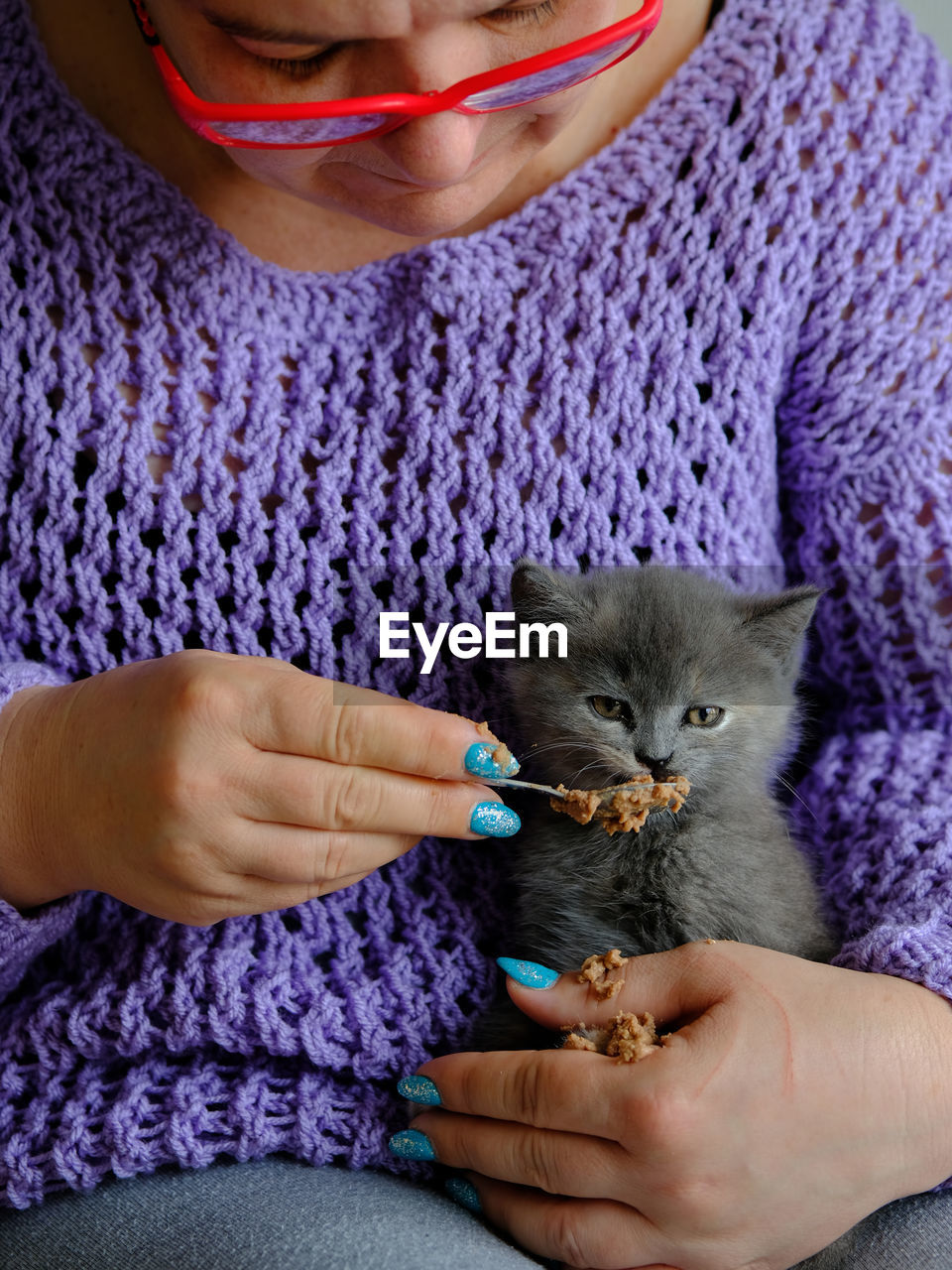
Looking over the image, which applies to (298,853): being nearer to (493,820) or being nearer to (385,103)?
(493,820)

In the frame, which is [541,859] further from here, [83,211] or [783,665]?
[83,211]

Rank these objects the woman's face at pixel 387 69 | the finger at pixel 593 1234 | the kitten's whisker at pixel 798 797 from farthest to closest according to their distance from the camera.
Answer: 1. the kitten's whisker at pixel 798 797
2. the finger at pixel 593 1234
3. the woman's face at pixel 387 69

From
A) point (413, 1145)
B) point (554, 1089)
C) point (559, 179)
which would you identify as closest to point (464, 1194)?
point (413, 1145)

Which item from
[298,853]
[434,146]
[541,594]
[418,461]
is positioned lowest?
[298,853]

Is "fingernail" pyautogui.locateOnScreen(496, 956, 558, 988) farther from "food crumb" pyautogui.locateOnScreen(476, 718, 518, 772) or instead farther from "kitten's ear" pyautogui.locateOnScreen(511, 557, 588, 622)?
"kitten's ear" pyautogui.locateOnScreen(511, 557, 588, 622)

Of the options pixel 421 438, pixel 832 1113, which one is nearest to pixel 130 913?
pixel 421 438

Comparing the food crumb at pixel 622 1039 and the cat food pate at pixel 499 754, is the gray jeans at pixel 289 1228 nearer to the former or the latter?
the food crumb at pixel 622 1039

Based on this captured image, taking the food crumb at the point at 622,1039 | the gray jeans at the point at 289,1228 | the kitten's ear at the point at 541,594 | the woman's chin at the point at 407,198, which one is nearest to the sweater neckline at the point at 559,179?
the woman's chin at the point at 407,198

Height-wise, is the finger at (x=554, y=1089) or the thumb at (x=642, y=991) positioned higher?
the thumb at (x=642, y=991)
